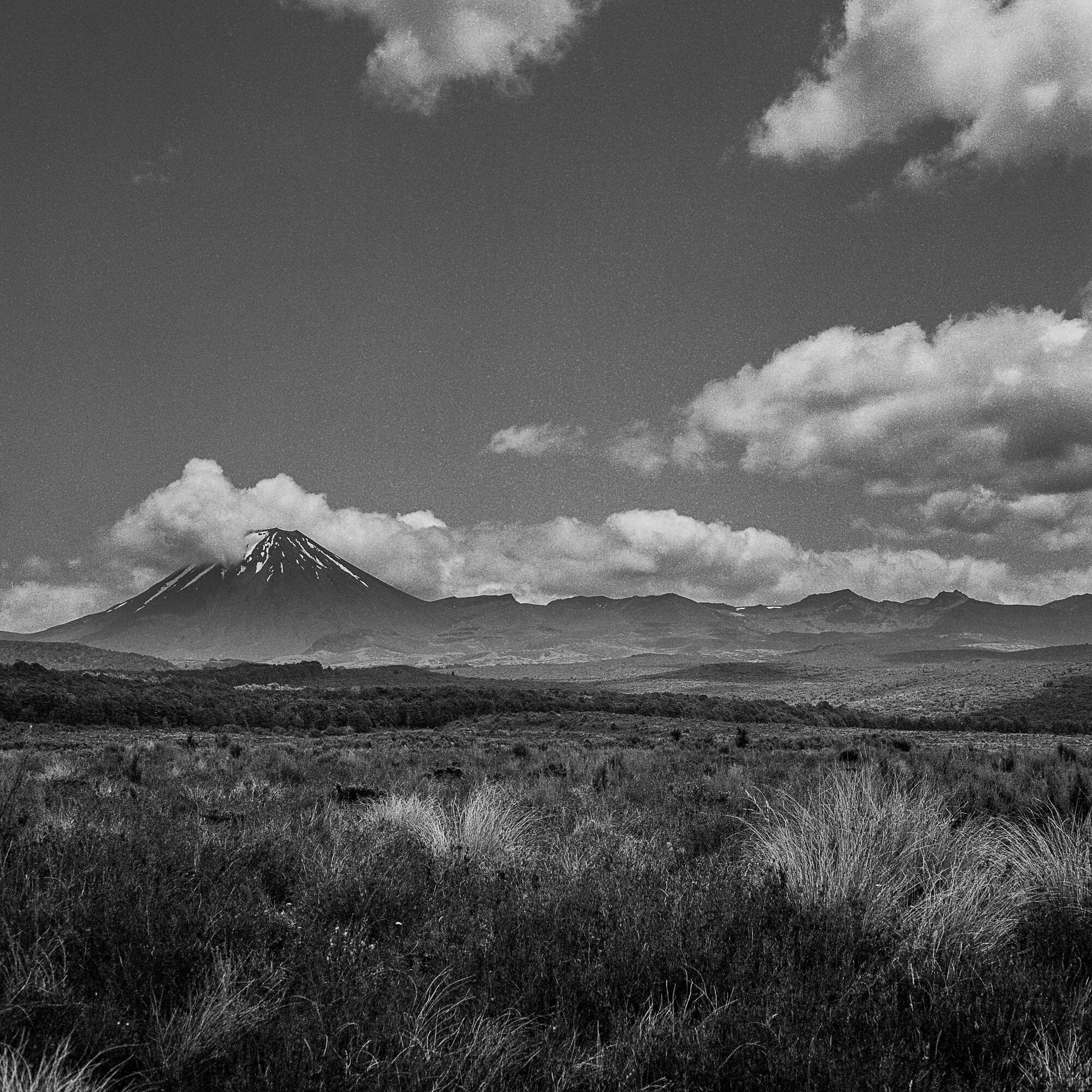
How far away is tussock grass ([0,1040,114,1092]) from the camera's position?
2.40m

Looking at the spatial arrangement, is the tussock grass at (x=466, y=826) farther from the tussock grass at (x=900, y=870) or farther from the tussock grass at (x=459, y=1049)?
the tussock grass at (x=459, y=1049)

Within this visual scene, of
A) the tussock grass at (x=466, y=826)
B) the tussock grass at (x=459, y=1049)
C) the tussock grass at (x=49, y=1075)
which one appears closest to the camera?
the tussock grass at (x=49, y=1075)

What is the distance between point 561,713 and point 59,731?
3064 centimetres

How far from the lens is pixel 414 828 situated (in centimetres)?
702

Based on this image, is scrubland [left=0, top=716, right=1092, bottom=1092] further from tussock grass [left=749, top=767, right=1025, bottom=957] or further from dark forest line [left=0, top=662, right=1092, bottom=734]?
dark forest line [left=0, top=662, right=1092, bottom=734]

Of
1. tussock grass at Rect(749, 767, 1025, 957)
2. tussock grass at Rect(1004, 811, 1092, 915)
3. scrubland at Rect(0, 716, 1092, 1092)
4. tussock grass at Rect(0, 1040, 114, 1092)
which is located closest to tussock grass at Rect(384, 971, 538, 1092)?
scrubland at Rect(0, 716, 1092, 1092)

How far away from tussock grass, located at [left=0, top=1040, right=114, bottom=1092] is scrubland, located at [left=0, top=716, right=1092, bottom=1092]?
0.05 ft

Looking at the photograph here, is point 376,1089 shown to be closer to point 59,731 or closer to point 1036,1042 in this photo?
point 1036,1042

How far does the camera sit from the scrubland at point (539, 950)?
2879 millimetres

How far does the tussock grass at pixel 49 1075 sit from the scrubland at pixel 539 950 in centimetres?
2

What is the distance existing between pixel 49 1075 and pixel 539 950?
2172 millimetres

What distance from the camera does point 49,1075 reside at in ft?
8.06

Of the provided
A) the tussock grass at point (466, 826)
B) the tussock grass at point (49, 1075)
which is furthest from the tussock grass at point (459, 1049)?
the tussock grass at point (466, 826)

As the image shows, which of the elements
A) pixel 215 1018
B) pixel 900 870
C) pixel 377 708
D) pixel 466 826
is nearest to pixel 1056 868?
pixel 900 870
